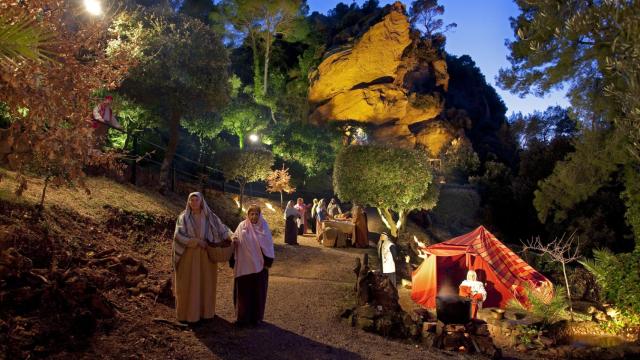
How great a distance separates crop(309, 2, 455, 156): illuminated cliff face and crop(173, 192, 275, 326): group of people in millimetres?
29938

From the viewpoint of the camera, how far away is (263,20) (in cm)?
3641

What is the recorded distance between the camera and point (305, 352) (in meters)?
5.91

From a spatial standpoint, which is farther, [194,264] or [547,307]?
[547,307]

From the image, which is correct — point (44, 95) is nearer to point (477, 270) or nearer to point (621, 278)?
point (477, 270)

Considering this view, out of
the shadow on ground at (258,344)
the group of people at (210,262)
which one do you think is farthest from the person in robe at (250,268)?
the shadow on ground at (258,344)

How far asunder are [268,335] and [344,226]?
40.5ft

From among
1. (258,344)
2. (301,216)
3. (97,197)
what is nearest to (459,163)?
(301,216)

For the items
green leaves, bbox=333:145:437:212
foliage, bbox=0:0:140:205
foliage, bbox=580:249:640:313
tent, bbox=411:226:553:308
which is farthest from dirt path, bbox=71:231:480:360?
green leaves, bbox=333:145:437:212

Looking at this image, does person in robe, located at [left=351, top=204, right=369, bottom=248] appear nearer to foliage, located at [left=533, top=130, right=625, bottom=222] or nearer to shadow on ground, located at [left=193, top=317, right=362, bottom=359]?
foliage, located at [left=533, top=130, right=625, bottom=222]

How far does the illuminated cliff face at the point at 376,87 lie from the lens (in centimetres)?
3600

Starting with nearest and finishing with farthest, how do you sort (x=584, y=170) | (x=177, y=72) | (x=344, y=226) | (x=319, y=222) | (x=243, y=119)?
(x=584, y=170)
(x=177, y=72)
(x=344, y=226)
(x=319, y=222)
(x=243, y=119)

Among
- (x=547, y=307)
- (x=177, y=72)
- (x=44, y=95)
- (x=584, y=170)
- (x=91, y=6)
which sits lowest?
Answer: (x=547, y=307)

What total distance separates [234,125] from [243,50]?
14.5 meters

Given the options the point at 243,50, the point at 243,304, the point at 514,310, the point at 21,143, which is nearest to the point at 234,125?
the point at 243,50
